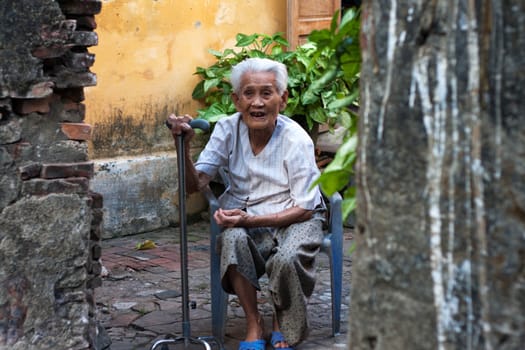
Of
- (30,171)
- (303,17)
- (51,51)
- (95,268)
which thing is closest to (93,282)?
(95,268)

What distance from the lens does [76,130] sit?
13.2ft

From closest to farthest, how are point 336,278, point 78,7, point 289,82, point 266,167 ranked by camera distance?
point 78,7
point 266,167
point 336,278
point 289,82

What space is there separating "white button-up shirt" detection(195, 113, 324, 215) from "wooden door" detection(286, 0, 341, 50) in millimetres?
3419

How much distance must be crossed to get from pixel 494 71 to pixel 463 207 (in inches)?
8.4

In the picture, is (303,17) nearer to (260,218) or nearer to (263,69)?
(263,69)

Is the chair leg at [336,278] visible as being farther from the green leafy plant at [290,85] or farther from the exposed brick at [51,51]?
the green leafy plant at [290,85]

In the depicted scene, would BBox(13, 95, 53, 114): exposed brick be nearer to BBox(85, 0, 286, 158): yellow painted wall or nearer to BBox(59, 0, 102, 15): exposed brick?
BBox(59, 0, 102, 15): exposed brick

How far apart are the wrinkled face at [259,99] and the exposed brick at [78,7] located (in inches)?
34.3

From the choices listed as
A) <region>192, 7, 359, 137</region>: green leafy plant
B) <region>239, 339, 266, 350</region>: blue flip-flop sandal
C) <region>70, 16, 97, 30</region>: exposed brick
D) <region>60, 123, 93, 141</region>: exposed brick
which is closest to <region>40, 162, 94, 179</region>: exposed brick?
<region>60, 123, 93, 141</region>: exposed brick

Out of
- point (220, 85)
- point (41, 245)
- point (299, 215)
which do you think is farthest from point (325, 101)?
point (41, 245)

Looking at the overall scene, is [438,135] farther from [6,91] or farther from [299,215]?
[299,215]

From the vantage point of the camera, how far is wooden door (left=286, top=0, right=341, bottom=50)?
26.6 ft

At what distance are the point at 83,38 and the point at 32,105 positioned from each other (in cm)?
34

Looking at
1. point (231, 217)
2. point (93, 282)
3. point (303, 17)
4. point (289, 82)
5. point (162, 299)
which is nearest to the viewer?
point (93, 282)
